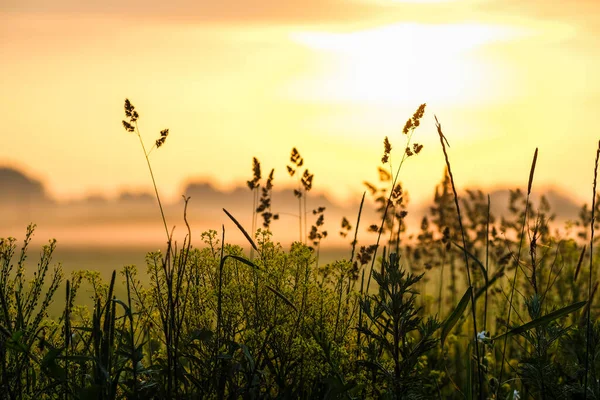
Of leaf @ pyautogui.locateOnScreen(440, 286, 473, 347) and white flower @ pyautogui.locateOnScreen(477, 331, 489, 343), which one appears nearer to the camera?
leaf @ pyautogui.locateOnScreen(440, 286, 473, 347)

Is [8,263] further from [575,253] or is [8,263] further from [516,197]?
[575,253]

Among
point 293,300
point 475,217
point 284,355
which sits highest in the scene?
point 475,217

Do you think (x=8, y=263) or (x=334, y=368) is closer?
(x=334, y=368)

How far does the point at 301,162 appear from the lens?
521 cm

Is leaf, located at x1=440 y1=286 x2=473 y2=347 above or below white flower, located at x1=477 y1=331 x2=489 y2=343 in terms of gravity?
above

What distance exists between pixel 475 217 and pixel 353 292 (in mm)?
3938

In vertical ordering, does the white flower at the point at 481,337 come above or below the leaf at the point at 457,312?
below

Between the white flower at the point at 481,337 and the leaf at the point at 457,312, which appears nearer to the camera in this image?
the leaf at the point at 457,312

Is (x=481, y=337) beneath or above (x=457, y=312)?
beneath

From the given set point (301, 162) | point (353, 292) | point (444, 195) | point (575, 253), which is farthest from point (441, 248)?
point (353, 292)

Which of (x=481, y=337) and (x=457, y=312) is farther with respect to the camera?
(x=481, y=337)

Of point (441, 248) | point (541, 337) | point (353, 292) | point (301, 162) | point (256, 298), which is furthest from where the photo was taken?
point (441, 248)

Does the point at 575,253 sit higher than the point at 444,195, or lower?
lower

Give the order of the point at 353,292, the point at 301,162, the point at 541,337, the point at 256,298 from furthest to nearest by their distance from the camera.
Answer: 1. the point at 301,162
2. the point at 353,292
3. the point at 256,298
4. the point at 541,337
